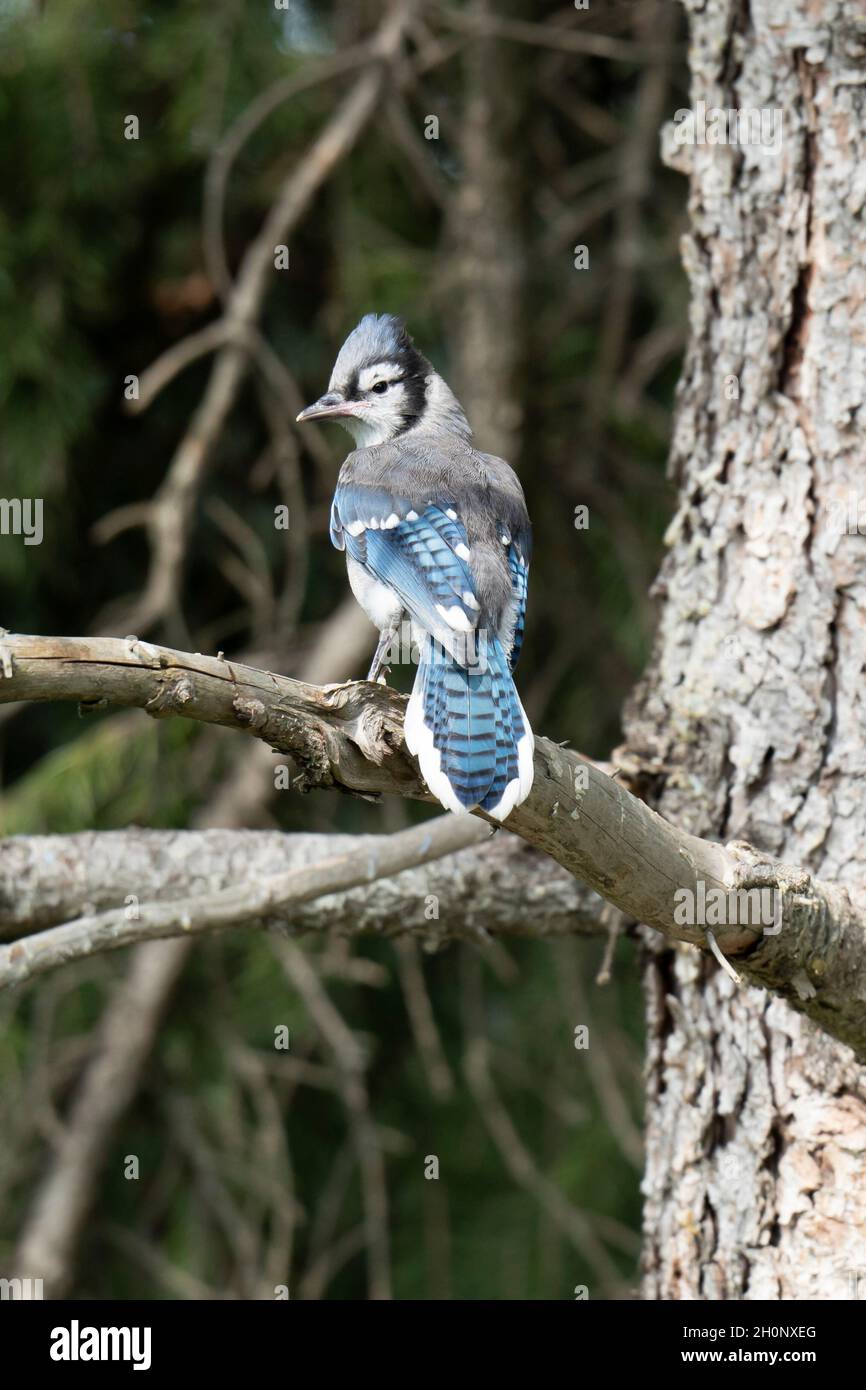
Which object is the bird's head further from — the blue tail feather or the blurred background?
the blue tail feather

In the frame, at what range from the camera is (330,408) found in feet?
8.76

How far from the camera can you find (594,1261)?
2939mm

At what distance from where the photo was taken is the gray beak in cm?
264

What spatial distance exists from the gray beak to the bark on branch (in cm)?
98

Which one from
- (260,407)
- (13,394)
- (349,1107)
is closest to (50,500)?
(13,394)

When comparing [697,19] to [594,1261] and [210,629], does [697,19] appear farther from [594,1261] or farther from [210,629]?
[594,1261]

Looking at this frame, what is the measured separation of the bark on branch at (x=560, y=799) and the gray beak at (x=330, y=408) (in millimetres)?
984

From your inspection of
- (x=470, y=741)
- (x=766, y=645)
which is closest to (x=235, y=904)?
(x=470, y=741)

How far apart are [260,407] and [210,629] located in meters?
0.54
